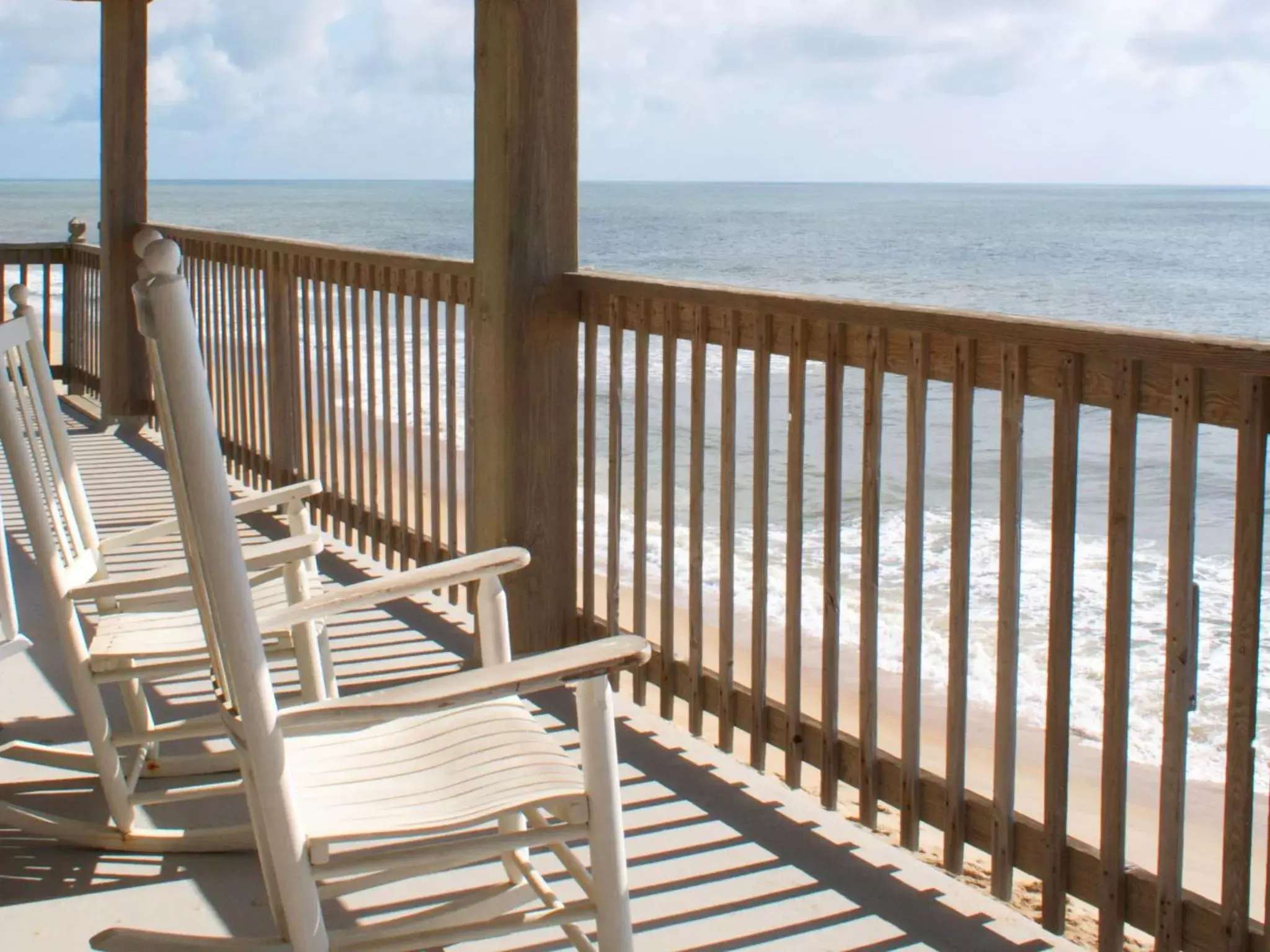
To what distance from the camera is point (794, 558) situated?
2.87 m

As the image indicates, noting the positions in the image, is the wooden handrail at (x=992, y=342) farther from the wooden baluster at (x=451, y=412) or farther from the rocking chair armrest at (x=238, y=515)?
the wooden baluster at (x=451, y=412)

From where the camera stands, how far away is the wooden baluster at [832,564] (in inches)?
105

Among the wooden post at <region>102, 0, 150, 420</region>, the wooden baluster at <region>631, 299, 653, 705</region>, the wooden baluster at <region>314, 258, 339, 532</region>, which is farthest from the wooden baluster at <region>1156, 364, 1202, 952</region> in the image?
the wooden post at <region>102, 0, 150, 420</region>

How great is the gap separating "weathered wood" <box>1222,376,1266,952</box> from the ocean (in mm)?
943

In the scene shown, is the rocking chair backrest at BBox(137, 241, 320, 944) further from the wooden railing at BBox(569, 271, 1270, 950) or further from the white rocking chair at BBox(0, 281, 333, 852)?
the wooden railing at BBox(569, 271, 1270, 950)

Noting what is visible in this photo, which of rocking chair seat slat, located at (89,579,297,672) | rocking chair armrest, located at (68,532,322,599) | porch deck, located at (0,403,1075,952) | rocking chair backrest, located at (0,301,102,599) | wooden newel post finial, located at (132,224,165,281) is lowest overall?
porch deck, located at (0,403,1075,952)

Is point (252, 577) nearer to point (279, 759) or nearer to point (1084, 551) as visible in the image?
point (279, 759)

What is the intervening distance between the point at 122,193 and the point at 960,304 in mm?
21624

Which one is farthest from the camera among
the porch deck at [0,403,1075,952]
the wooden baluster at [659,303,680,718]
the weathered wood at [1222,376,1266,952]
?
the wooden baluster at [659,303,680,718]

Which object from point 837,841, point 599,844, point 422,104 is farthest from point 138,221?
point 422,104

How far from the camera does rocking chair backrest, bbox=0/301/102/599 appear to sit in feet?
7.96

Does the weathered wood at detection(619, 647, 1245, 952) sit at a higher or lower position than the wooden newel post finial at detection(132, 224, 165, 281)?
lower

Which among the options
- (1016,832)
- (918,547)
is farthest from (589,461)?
(1016,832)

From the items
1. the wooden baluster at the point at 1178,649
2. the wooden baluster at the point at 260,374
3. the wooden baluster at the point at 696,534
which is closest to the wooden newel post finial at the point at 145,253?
the wooden baluster at the point at 1178,649
